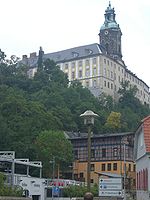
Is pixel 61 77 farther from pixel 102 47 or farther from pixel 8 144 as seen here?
pixel 8 144

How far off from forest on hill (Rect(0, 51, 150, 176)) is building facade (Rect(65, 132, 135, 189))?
21.6ft

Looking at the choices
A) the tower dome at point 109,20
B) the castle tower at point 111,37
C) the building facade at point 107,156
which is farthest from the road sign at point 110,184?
the tower dome at point 109,20

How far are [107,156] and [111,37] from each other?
8016 centimetres

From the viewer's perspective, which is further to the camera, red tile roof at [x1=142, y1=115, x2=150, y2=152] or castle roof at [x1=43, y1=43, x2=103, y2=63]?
castle roof at [x1=43, y1=43, x2=103, y2=63]

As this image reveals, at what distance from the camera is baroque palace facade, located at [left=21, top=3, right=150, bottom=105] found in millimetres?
131000

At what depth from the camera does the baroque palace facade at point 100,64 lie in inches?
5157

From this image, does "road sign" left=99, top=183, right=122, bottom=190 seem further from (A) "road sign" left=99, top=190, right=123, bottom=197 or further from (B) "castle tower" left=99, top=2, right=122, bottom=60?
(B) "castle tower" left=99, top=2, right=122, bottom=60

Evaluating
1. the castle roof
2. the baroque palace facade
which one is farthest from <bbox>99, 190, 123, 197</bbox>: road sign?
the castle roof

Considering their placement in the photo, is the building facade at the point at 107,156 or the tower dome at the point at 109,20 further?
the tower dome at the point at 109,20

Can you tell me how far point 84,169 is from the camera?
261ft

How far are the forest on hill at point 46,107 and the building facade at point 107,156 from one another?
6575mm

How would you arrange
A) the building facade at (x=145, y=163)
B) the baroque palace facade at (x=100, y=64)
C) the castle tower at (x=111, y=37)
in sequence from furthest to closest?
the castle tower at (x=111, y=37) < the baroque palace facade at (x=100, y=64) < the building facade at (x=145, y=163)

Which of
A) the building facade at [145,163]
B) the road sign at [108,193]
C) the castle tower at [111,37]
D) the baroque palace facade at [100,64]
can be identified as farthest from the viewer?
the castle tower at [111,37]

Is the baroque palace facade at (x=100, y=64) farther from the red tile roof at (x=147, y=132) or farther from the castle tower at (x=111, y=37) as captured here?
the red tile roof at (x=147, y=132)
